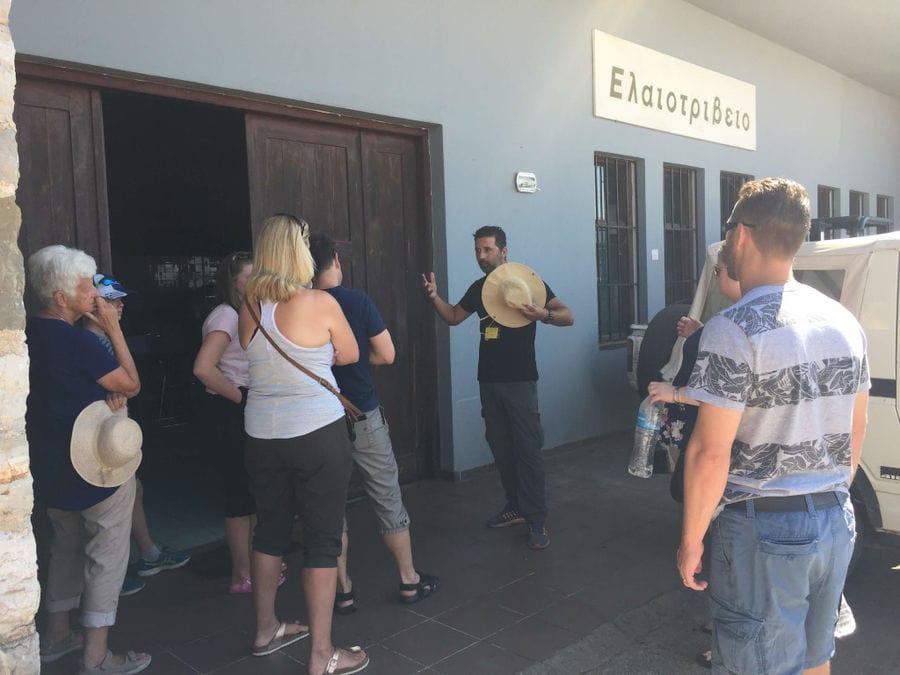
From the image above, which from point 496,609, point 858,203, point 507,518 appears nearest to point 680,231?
point 507,518

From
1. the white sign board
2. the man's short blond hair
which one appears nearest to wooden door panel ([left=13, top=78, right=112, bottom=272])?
the man's short blond hair

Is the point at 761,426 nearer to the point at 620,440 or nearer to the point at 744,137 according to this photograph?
the point at 620,440

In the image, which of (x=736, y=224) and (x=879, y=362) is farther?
(x=879, y=362)

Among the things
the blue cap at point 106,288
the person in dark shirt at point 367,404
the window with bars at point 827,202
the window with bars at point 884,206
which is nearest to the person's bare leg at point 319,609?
the person in dark shirt at point 367,404

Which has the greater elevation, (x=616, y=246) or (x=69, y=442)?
(x=616, y=246)

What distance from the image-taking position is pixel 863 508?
156 inches

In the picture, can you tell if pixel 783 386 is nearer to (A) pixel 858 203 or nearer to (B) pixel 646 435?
(B) pixel 646 435

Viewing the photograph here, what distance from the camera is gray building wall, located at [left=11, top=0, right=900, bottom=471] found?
177 inches

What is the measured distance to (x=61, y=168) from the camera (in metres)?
4.20

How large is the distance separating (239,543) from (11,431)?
2064 millimetres

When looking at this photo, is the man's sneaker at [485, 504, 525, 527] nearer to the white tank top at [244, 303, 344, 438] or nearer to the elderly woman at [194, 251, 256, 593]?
the elderly woman at [194, 251, 256, 593]

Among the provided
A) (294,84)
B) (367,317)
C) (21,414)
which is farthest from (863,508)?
(294,84)

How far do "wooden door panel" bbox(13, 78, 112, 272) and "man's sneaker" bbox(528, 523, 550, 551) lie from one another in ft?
9.90

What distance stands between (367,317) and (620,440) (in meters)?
4.81
